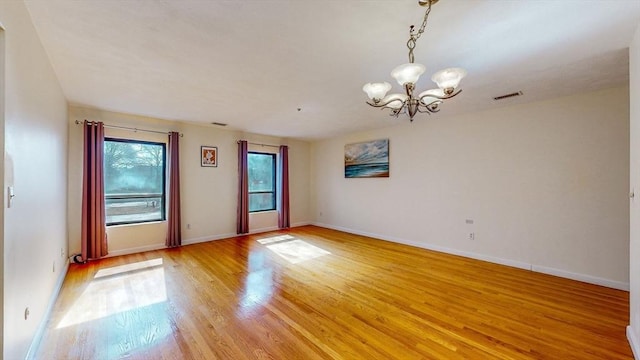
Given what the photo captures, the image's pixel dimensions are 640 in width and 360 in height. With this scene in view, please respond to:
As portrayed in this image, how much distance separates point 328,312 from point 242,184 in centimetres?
395

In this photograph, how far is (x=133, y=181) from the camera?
4617 millimetres

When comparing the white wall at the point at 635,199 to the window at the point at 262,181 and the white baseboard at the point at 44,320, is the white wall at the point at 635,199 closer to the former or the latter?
the white baseboard at the point at 44,320

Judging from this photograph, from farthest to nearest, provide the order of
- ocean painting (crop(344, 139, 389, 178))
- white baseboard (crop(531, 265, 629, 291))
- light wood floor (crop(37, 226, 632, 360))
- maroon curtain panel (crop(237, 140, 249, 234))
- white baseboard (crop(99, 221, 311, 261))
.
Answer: maroon curtain panel (crop(237, 140, 249, 234))
ocean painting (crop(344, 139, 389, 178))
white baseboard (crop(99, 221, 311, 261))
white baseboard (crop(531, 265, 629, 291))
light wood floor (crop(37, 226, 632, 360))

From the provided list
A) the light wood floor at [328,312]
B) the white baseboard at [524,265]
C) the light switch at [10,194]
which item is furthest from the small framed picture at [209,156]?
the white baseboard at [524,265]

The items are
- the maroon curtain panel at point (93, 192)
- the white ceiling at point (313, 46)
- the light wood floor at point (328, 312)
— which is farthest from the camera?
the maroon curtain panel at point (93, 192)

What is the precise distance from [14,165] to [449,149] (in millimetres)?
5180

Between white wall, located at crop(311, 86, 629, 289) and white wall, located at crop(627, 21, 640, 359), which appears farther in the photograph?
white wall, located at crop(311, 86, 629, 289)

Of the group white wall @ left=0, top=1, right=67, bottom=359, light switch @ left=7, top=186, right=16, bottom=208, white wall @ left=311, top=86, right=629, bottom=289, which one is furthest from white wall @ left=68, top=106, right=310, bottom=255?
white wall @ left=311, top=86, right=629, bottom=289

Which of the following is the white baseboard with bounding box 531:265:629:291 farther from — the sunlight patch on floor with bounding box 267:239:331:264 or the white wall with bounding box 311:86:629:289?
the sunlight patch on floor with bounding box 267:239:331:264

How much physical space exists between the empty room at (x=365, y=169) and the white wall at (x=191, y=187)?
0.03m

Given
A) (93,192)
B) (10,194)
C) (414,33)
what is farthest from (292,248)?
(414,33)

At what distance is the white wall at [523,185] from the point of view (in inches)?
124

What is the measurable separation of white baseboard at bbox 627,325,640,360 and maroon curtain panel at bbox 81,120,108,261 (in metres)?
6.20

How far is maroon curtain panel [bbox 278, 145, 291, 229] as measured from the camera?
6.56 metres
